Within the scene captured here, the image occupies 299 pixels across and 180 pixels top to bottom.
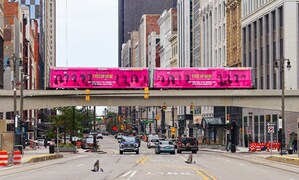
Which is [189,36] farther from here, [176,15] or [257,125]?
[257,125]

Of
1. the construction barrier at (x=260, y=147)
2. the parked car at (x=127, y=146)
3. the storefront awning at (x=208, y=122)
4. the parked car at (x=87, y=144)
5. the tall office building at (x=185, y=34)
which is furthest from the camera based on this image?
the tall office building at (x=185, y=34)

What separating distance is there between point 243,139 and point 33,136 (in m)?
63.5

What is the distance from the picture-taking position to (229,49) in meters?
124

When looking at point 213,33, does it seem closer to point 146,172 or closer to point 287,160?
point 287,160

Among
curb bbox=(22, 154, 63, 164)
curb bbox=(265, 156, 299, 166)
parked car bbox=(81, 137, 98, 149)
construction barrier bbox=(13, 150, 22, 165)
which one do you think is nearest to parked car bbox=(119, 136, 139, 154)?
curb bbox=(22, 154, 63, 164)

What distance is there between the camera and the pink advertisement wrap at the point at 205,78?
78.6 meters

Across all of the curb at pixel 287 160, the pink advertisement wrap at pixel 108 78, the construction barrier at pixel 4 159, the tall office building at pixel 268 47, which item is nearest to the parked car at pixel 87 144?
the tall office building at pixel 268 47

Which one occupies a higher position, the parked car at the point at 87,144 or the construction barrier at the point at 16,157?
the construction barrier at the point at 16,157

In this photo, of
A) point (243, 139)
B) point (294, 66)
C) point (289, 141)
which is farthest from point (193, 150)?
point (243, 139)

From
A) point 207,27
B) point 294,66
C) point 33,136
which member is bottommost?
point 33,136

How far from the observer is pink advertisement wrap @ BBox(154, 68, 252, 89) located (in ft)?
258

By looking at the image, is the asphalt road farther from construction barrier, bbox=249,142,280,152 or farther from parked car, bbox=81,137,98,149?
parked car, bbox=81,137,98,149

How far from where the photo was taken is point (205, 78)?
259 feet

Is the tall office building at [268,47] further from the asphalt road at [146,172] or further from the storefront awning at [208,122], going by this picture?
the asphalt road at [146,172]
